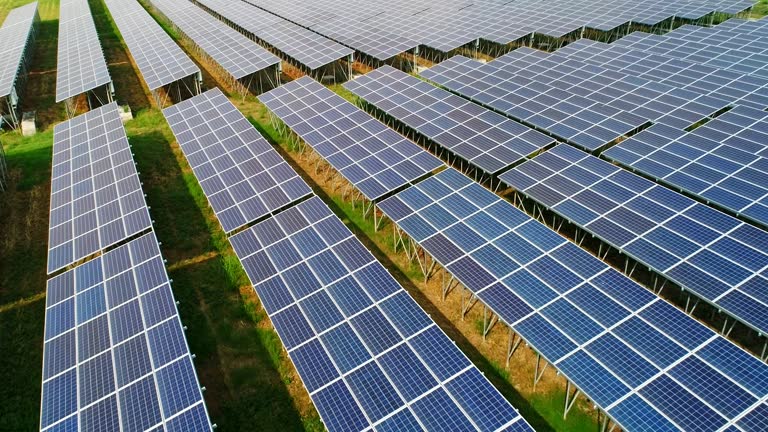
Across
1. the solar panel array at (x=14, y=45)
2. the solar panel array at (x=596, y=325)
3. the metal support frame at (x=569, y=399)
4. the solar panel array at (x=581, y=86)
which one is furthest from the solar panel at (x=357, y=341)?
the solar panel array at (x=14, y=45)

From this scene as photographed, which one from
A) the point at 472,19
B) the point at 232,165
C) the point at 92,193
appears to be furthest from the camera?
the point at 472,19

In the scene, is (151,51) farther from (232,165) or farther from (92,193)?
(232,165)

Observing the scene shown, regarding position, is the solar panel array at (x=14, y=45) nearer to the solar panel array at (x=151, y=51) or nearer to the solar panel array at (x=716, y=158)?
the solar panel array at (x=151, y=51)

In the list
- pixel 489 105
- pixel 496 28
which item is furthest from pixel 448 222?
pixel 496 28

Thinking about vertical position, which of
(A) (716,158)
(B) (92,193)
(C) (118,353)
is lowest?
(B) (92,193)

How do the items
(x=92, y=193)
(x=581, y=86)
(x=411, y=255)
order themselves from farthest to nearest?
1. (x=581, y=86)
2. (x=92, y=193)
3. (x=411, y=255)

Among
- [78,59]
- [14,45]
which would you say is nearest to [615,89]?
[78,59]

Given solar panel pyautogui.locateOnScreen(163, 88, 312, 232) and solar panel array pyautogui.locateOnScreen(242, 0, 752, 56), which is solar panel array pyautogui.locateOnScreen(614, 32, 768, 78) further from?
solar panel pyautogui.locateOnScreen(163, 88, 312, 232)

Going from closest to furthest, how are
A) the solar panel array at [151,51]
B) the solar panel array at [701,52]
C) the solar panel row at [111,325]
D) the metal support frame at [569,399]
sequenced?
the solar panel row at [111,325] → the metal support frame at [569,399] → the solar panel array at [701,52] → the solar panel array at [151,51]
